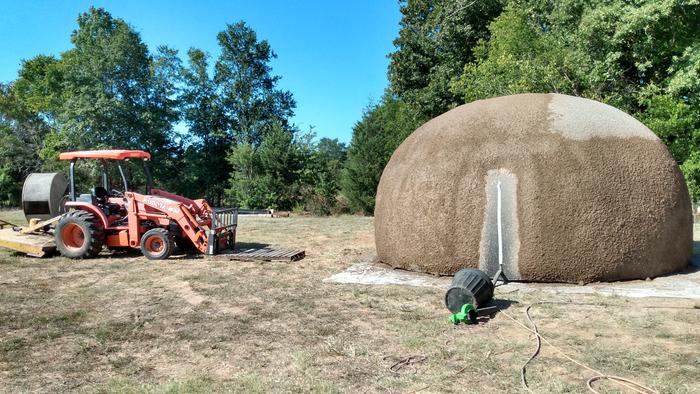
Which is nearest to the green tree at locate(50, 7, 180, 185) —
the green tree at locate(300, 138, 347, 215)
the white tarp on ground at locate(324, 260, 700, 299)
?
the green tree at locate(300, 138, 347, 215)

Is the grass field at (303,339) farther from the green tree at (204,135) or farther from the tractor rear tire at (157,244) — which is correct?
the green tree at (204,135)

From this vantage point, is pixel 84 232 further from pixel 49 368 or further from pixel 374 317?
pixel 374 317

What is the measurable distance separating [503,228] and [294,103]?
3347 cm

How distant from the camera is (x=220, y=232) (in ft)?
36.9

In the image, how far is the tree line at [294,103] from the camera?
1827 cm

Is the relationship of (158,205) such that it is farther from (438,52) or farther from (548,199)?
(438,52)

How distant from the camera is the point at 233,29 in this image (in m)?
38.0

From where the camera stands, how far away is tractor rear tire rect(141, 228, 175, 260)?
34.4ft

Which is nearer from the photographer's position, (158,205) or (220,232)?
(158,205)

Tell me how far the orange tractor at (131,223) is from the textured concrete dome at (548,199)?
15.0 ft

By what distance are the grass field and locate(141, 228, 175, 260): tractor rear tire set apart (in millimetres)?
1860

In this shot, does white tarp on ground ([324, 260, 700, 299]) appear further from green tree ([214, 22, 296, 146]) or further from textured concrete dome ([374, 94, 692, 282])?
green tree ([214, 22, 296, 146])

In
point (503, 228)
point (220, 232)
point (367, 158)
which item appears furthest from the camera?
point (367, 158)

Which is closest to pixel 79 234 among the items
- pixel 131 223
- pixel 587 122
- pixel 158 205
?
pixel 131 223
